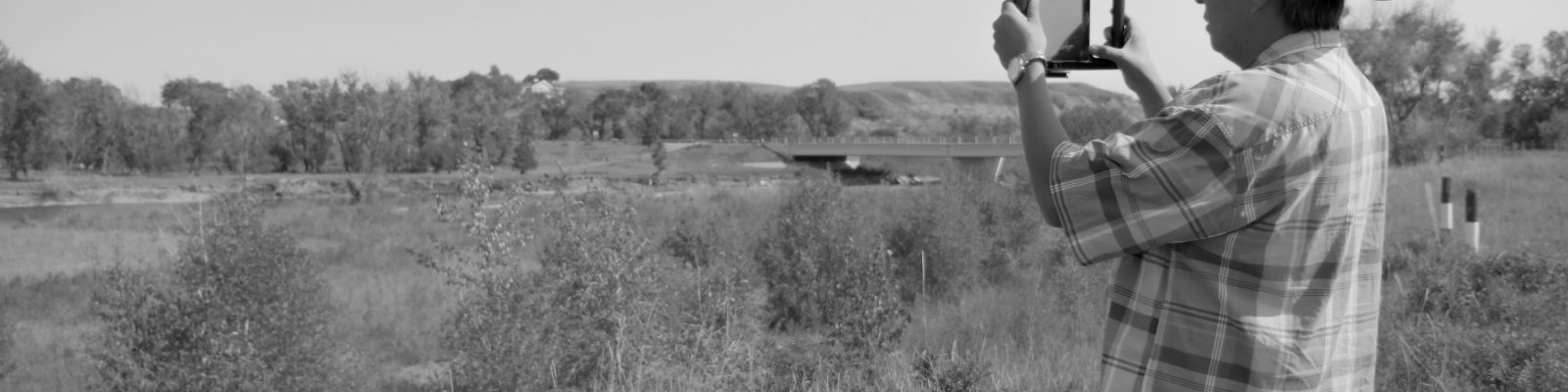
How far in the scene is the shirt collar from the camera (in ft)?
5.08

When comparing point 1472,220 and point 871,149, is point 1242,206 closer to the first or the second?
point 1472,220

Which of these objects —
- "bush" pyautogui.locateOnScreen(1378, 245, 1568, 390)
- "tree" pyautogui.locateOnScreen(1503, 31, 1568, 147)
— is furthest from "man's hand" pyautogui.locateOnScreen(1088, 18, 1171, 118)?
"tree" pyautogui.locateOnScreen(1503, 31, 1568, 147)

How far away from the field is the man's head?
2555 mm

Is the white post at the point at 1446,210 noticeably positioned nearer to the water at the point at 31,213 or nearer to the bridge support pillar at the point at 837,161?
the water at the point at 31,213

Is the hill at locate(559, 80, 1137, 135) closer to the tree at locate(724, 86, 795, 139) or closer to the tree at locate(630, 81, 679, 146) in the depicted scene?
the tree at locate(724, 86, 795, 139)

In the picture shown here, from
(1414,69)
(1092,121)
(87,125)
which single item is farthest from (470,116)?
(1092,121)

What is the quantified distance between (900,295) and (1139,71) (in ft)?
36.4

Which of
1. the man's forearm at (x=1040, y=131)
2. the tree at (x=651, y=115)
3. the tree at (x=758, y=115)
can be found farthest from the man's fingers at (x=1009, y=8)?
the tree at (x=758, y=115)

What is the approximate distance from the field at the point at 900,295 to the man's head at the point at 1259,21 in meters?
2.56

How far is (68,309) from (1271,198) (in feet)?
71.8

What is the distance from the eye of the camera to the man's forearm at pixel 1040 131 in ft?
5.04

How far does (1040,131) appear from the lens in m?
1.57

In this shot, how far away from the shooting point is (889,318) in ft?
22.5

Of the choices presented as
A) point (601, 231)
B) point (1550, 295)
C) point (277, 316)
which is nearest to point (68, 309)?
point (277, 316)
